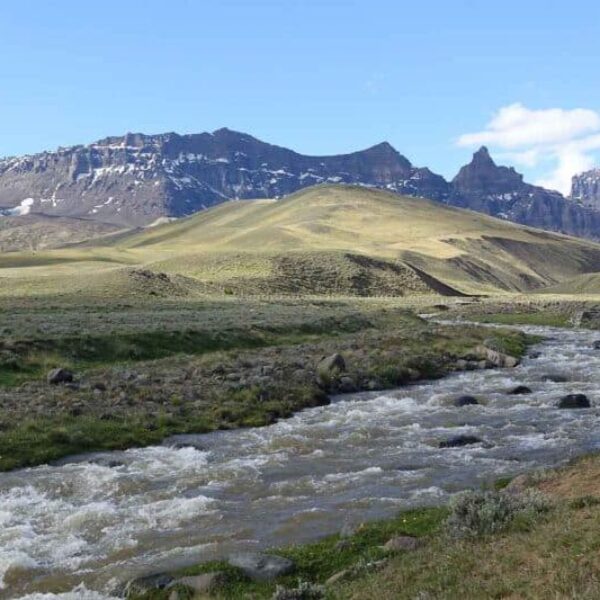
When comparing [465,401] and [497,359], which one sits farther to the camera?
[497,359]

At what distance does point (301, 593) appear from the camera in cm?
1242

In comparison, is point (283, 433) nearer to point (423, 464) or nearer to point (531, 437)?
point (423, 464)

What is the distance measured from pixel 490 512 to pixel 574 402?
19.7 meters

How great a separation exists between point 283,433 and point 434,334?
3140cm

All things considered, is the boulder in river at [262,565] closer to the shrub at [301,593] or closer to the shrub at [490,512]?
the shrub at [301,593]

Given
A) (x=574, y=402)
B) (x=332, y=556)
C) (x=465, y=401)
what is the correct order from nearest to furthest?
(x=332, y=556)
(x=574, y=402)
(x=465, y=401)

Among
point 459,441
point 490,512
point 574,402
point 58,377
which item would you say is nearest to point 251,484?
point 459,441

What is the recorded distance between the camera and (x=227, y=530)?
17500 mm

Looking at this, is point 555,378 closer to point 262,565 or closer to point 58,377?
point 58,377

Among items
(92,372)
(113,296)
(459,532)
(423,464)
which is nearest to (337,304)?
(113,296)

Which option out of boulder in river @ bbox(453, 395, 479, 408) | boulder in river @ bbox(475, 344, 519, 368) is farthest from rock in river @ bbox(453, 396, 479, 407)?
boulder in river @ bbox(475, 344, 519, 368)

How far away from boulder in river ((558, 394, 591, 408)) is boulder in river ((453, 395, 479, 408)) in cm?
382

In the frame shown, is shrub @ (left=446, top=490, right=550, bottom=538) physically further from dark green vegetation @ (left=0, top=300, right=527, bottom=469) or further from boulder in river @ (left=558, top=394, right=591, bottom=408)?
boulder in river @ (left=558, top=394, right=591, bottom=408)

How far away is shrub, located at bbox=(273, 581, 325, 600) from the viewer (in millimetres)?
12328
